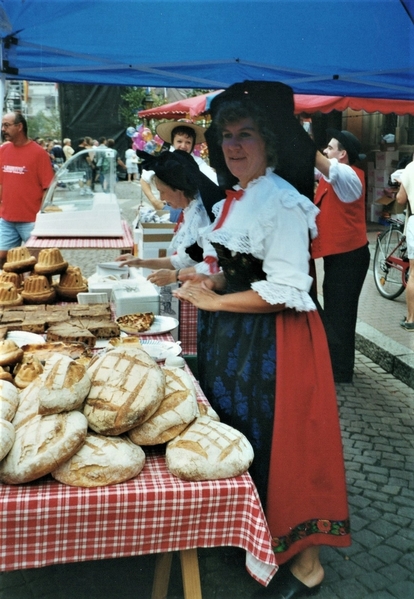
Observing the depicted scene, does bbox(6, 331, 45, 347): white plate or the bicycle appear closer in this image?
bbox(6, 331, 45, 347): white plate

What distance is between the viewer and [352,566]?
9.27ft

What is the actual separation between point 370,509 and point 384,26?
7.99 feet

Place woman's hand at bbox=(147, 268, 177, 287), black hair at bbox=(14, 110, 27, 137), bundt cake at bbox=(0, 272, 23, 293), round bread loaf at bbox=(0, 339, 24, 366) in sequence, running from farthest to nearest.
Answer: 1. black hair at bbox=(14, 110, 27, 137)
2. bundt cake at bbox=(0, 272, 23, 293)
3. woman's hand at bbox=(147, 268, 177, 287)
4. round bread loaf at bbox=(0, 339, 24, 366)

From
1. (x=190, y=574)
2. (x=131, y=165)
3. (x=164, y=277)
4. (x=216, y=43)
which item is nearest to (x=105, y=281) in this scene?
(x=164, y=277)

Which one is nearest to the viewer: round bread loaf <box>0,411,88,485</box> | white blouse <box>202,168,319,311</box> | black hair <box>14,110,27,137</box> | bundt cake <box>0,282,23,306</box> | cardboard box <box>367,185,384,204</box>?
round bread loaf <box>0,411,88,485</box>

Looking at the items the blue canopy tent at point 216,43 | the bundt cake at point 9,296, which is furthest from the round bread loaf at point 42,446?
the bundt cake at point 9,296

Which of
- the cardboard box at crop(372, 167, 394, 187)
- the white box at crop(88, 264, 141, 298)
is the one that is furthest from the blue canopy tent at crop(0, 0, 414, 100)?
the cardboard box at crop(372, 167, 394, 187)

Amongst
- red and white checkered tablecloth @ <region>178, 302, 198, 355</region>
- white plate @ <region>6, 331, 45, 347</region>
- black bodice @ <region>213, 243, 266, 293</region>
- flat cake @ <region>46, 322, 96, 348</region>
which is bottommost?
red and white checkered tablecloth @ <region>178, 302, 198, 355</region>

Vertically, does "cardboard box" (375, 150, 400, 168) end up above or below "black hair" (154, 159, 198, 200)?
above

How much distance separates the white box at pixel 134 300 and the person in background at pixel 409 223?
2789 millimetres

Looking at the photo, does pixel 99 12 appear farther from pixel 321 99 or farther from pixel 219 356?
pixel 321 99

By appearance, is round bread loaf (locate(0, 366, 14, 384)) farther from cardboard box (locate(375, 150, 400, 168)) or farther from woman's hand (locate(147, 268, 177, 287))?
cardboard box (locate(375, 150, 400, 168))

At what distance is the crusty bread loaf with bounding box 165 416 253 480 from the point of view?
177 cm

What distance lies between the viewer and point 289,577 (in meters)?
2.53
